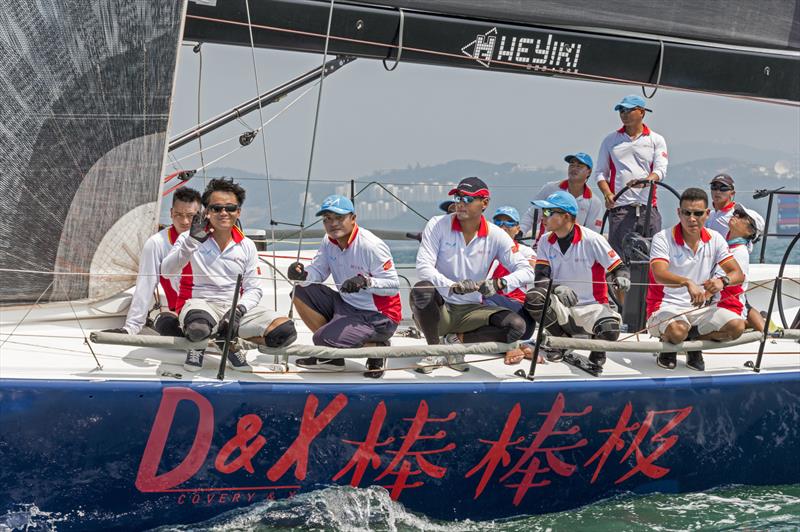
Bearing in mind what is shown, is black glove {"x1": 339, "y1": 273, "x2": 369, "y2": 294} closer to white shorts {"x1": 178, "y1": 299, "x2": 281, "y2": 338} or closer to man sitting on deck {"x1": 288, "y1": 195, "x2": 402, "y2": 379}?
man sitting on deck {"x1": 288, "y1": 195, "x2": 402, "y2": 379}

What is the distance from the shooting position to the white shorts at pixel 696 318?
4.45 m

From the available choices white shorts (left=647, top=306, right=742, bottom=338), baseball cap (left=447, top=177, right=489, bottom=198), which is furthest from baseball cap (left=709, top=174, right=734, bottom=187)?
baseball cap (left=447, top=177, right=489, bottom=198)

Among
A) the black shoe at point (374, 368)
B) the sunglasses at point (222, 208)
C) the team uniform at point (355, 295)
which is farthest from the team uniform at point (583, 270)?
the sunglasses at point (222, 208)

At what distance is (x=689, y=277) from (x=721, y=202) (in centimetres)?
135

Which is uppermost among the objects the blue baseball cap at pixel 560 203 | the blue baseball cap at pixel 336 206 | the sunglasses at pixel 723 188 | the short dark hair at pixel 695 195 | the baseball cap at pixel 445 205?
the sunglasses at pixel 723 188

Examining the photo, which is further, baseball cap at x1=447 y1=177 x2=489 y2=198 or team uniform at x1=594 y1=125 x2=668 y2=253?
team uniform at x1=594 y1=125 x2=668 y2=253

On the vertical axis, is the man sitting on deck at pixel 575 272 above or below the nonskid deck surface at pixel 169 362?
above

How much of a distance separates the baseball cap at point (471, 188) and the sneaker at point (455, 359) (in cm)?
66

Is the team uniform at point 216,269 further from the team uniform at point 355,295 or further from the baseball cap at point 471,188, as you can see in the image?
the baseball cap at point 471,188

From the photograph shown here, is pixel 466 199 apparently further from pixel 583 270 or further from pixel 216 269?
pixel 216 269

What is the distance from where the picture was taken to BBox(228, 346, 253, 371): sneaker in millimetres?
4039

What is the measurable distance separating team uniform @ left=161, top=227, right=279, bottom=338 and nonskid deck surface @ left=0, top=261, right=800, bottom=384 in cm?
25

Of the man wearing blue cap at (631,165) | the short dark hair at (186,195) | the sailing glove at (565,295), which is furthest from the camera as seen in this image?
the man wearing blue cap at (631,165)

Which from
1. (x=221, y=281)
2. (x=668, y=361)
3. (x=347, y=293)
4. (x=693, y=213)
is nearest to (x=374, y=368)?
(x=347, y=293)
